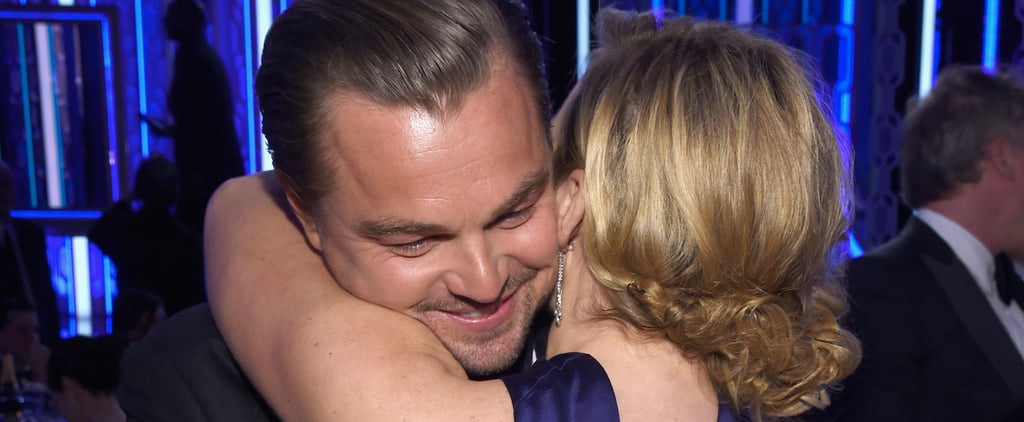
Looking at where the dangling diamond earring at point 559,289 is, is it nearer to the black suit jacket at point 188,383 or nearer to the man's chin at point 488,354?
the man's chin at point 488,354

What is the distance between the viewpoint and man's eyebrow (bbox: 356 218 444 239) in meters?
1.21

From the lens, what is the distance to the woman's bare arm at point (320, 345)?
108cm

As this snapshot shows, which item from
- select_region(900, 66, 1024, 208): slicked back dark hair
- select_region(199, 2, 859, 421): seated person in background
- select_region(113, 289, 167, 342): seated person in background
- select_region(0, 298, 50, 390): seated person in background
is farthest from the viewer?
select_region(0, 298, 50, 390): seated person in background

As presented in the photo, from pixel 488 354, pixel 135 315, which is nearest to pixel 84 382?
pixel 135 315

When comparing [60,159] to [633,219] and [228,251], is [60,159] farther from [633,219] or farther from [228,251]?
[633,219]

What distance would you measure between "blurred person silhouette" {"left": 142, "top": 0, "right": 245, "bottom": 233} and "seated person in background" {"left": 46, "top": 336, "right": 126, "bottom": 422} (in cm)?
144

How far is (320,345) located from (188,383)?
369 mm

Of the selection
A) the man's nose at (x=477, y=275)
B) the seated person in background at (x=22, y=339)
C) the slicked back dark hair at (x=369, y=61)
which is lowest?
the seated person in background at (x=22, y=339)

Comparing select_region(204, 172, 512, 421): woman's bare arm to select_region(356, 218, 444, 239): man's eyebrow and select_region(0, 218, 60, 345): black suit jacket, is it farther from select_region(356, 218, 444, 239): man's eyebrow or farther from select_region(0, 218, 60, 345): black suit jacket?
select_region(0, 218, 60, 345): black suit jacket

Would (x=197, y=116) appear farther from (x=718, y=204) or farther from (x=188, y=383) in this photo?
(x=718, y=204)

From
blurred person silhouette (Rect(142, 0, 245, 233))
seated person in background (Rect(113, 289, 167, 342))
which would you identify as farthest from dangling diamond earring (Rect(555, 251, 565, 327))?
blurred person silhouette (Rect(142, 0, 245, 233))

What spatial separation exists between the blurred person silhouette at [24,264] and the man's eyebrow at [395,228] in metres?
3.54

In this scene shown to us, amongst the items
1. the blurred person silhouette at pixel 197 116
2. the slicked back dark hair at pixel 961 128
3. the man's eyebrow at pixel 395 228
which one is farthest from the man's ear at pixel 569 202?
the blurred person silhouette at pixel 197 116

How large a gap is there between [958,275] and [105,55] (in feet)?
16.7
